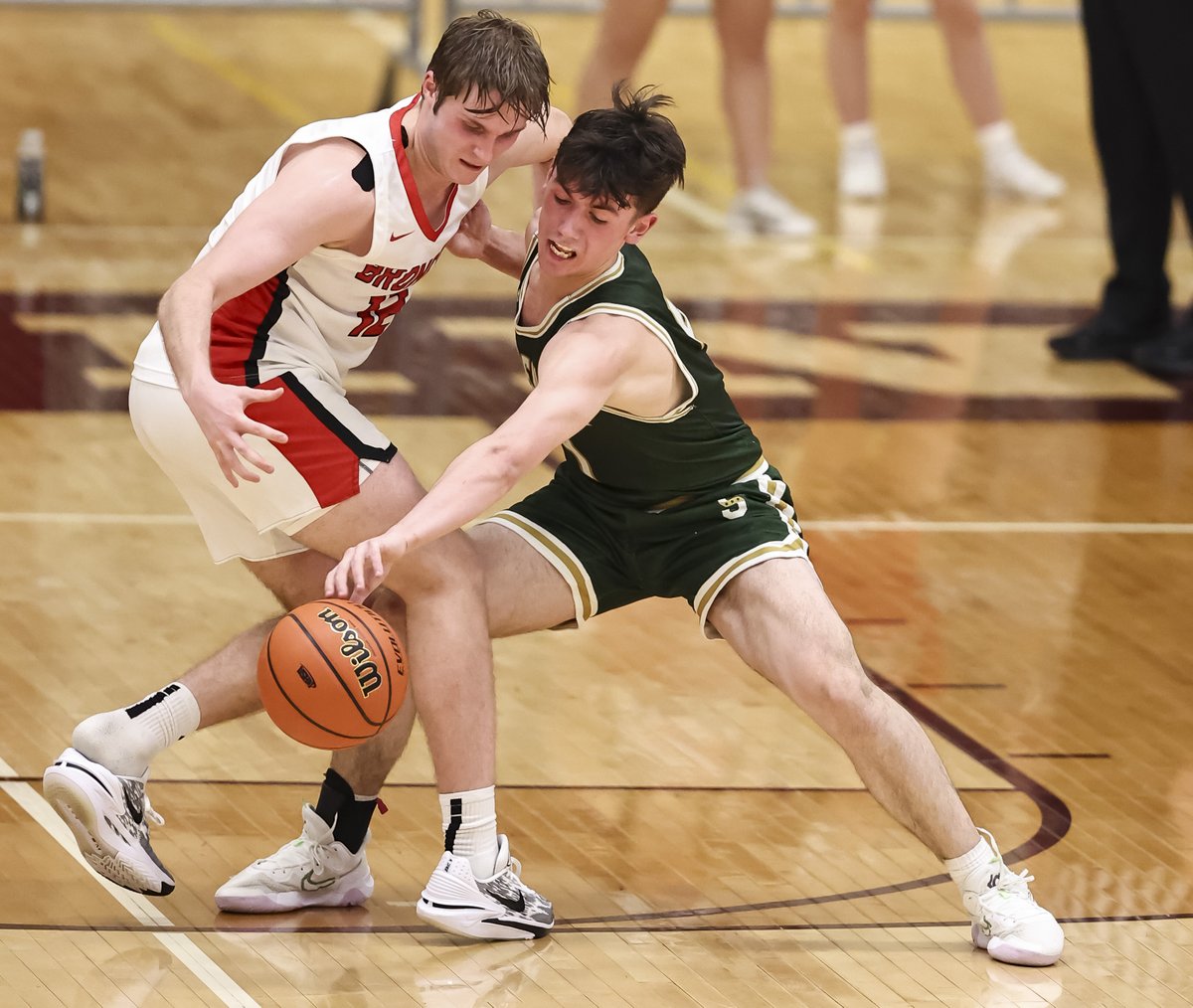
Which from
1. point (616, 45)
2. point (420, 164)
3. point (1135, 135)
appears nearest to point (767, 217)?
point (616, 45)

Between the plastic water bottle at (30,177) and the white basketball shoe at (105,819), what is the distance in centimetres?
593

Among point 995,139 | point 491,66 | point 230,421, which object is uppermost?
point 491,66

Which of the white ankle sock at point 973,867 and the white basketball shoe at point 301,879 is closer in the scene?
the white ankle sock at point 973,867

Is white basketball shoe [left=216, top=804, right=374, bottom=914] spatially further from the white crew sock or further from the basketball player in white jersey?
the white crew sock

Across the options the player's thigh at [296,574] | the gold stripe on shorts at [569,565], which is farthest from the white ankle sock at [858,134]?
the player's thigh at [296,574]

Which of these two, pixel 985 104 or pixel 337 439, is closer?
pixel 337 439

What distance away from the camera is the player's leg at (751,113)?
31.0 ft

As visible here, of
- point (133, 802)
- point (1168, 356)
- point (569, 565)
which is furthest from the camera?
point (1168, 356)

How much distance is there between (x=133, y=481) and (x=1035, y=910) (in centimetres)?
357

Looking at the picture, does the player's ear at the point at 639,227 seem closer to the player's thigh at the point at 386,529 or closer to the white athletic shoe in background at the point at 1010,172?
the player's thigh at the point at 386,529

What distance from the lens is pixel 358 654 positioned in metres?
3.78

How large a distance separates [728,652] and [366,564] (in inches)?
81.3

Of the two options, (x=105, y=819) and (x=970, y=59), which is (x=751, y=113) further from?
(x=105, y=819)

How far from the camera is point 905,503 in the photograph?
22.3 ft
